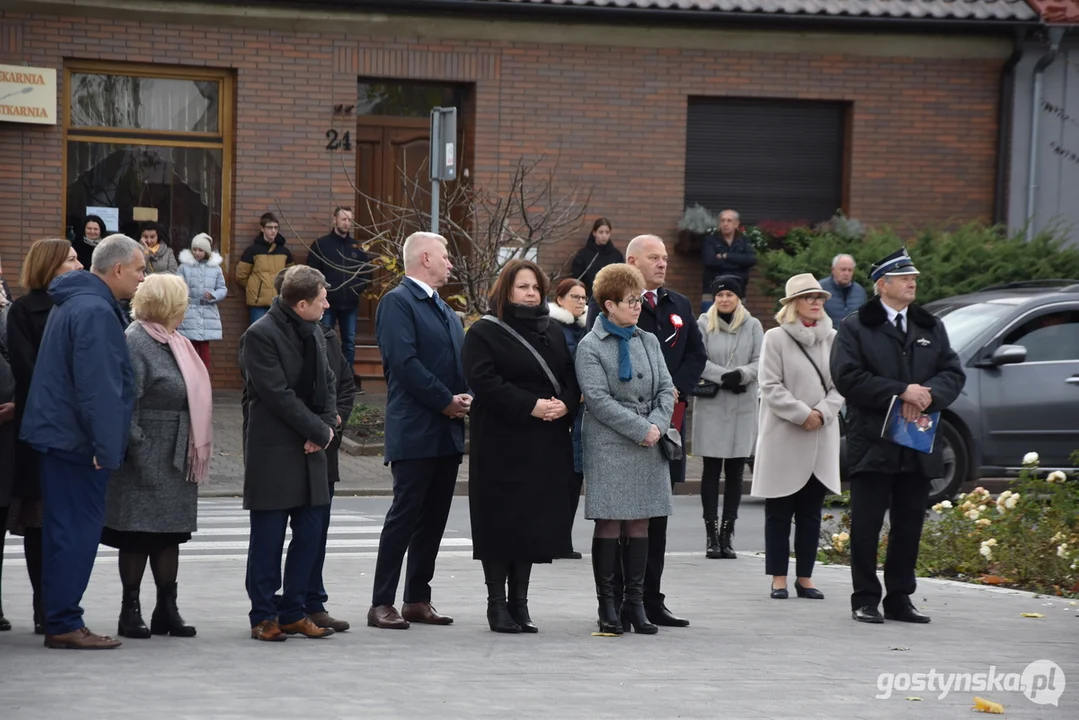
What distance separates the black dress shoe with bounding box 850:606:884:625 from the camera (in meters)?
8.97

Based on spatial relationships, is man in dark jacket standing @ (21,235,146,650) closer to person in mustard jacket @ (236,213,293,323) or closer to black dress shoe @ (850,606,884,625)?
black dress shoe @ (850,606,884,625)

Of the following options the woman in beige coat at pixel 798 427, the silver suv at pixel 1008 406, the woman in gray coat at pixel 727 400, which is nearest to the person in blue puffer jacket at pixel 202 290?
the woman in gray coat at pixel 727 400

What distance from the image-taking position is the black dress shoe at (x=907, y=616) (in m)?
8.98

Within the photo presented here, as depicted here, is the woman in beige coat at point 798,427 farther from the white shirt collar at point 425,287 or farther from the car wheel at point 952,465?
the car wheel at point 952,465

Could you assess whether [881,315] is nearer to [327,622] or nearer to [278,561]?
[327,622]

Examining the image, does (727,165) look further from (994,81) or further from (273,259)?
(273,259)

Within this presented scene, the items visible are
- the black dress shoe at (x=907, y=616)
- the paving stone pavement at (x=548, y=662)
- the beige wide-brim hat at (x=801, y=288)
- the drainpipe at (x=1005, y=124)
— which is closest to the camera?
the paving stone pavement at (x=548, y=662)

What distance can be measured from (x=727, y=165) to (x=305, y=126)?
18.1 feet

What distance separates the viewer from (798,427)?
34.0 ft

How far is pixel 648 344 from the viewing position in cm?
859

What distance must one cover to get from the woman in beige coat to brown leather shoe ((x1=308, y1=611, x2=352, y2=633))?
9.45ft

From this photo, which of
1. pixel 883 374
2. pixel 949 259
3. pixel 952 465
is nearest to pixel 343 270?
pixel 949 259

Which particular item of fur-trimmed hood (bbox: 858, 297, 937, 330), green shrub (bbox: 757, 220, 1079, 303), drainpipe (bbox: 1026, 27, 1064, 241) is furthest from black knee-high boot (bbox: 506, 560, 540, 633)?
drainpipe (bbox: 1026, 27, 1064, 241)

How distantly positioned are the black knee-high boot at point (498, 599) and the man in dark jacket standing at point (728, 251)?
496 inches
